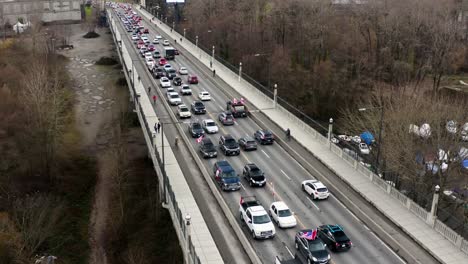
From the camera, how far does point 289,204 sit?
134 feet

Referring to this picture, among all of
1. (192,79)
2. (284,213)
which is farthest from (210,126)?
(192,79)

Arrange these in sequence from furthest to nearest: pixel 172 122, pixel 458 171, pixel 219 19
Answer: pixel 219 19, pixel 172 122, pixel 458 171

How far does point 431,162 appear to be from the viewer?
43969mm

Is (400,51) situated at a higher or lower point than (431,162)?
higher

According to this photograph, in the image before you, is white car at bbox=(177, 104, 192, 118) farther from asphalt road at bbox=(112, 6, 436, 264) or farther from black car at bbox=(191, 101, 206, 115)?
black car at bbox=(191, 101, 206, 115)

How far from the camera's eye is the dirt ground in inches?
2051

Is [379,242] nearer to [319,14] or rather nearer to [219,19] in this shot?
[319,14]

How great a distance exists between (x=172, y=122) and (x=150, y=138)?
23.1ft

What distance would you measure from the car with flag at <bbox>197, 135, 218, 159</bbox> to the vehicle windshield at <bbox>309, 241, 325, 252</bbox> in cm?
1889

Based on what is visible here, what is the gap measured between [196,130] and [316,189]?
18436mm

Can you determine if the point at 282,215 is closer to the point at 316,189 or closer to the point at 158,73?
the point at 316,189

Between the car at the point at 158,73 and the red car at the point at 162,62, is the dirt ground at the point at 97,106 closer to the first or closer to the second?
the car at the point at 158,73

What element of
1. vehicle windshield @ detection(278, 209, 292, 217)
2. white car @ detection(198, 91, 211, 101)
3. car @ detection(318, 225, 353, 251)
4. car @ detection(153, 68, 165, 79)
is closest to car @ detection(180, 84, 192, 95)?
white car @ detection(198, 91, 211, 101)

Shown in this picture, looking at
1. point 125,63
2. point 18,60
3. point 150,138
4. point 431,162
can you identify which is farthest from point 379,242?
point 18,60
